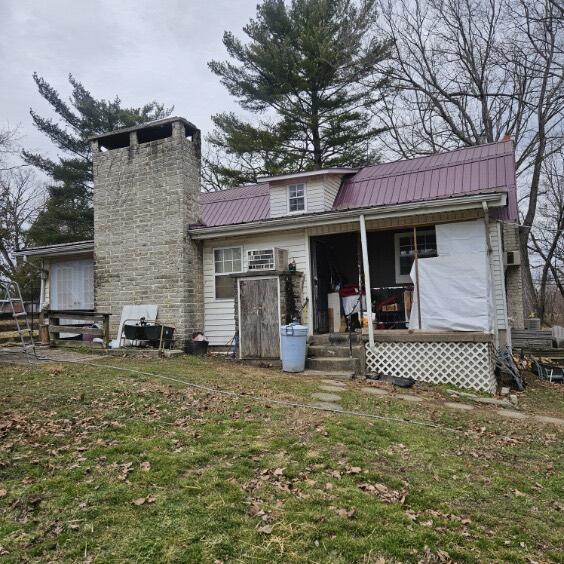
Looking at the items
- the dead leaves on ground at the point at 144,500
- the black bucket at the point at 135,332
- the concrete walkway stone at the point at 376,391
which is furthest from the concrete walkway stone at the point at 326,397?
the black bucket at the point at 135,332

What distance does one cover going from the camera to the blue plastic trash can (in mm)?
9094

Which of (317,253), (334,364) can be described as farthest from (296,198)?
(334,364)

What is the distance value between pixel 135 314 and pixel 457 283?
26.3 feet

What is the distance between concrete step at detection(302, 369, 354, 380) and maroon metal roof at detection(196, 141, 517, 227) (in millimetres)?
3692

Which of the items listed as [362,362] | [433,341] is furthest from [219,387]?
[433,341]

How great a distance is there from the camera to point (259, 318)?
10023 mm

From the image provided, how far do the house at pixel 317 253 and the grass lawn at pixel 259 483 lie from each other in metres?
3.06

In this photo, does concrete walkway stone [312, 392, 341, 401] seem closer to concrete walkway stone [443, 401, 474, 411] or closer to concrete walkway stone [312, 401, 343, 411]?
concrete walkway stone [312, 401, 343, 411]

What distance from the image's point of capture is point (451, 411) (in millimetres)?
6613

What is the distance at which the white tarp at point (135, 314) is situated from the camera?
37.2 feet

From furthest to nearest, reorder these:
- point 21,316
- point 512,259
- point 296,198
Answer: point 512,259, point 21,316, point 296,198

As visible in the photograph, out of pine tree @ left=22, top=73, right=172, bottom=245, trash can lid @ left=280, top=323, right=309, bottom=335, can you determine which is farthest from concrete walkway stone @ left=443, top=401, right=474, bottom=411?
pine tree @ left=22, top=73, right=172, bottom=245

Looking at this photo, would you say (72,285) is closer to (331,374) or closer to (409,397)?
(331,374)

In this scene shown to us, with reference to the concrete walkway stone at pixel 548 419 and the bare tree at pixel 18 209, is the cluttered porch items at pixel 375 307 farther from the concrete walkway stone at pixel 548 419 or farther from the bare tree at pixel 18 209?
the bare tree at pixel 18 209
